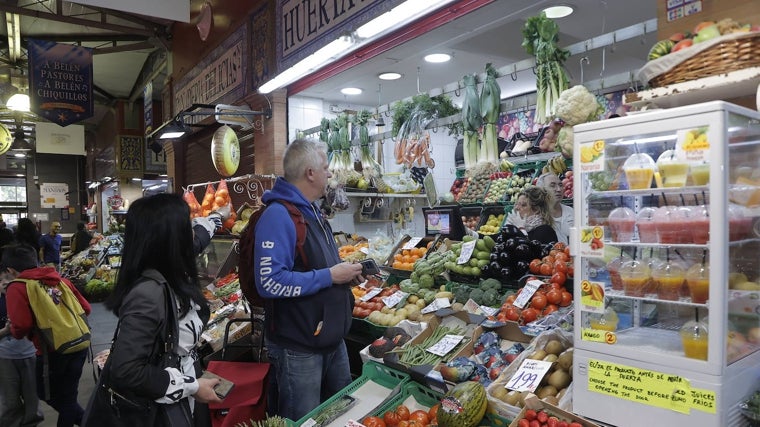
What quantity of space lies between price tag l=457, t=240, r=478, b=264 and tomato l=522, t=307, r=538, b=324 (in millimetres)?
937

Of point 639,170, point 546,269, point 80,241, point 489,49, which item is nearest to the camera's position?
point 639,170

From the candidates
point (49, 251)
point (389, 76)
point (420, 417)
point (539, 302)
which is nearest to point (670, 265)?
point (539, 302)

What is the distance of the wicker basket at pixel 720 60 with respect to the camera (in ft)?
6.98

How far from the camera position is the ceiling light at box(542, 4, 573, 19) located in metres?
5.54

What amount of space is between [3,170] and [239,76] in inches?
1032

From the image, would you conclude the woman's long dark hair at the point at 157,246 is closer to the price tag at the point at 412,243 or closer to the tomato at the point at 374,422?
the tomato at the point at 374,422

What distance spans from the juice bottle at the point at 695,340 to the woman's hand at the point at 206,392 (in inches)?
78.1

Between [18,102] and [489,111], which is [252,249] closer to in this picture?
[489,111]

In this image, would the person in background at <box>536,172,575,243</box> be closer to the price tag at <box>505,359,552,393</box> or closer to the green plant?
the green plant

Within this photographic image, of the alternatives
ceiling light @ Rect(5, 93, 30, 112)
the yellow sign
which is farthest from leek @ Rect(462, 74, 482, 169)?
ceiling light @ Rect(5, 93, 30, 112)

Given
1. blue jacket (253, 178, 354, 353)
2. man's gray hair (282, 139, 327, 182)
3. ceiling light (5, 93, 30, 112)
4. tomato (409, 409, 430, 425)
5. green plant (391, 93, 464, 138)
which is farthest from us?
ceiling light (5, 93, 30, 112)

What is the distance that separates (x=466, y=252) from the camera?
13.6 feet

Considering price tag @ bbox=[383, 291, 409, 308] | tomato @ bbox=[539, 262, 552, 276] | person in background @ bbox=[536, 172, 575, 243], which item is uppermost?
person in background @ bbox=[536, 172, 575, 243]

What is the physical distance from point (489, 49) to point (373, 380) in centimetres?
535
